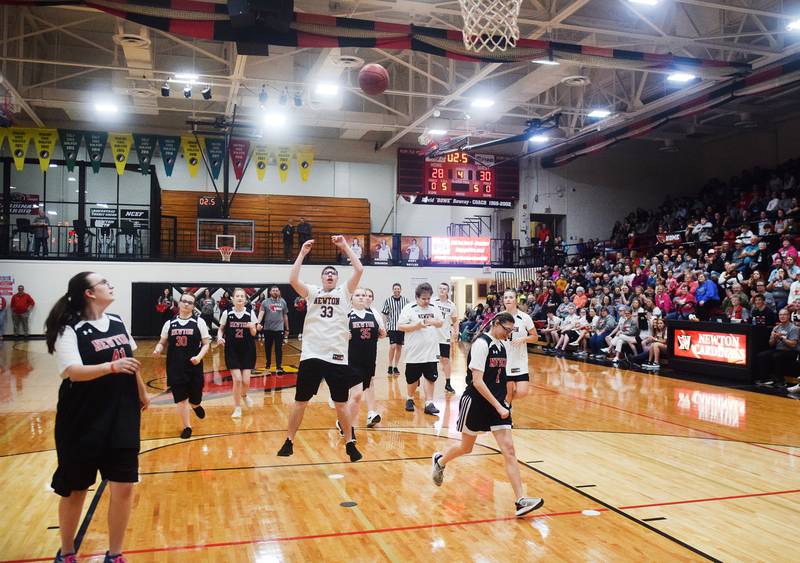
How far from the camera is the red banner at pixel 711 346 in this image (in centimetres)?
1284

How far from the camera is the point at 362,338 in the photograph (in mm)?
8180

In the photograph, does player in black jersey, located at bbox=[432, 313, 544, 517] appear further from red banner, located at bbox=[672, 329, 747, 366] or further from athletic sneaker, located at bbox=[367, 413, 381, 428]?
red banner, located at bbox=[672, 329, 747, 366]

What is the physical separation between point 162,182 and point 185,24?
19.0 metres

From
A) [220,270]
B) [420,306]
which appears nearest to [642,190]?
[220,270]

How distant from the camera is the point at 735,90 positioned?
1705 cm

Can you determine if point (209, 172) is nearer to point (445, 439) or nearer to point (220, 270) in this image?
point (220, 270)

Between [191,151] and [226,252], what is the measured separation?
408 cm

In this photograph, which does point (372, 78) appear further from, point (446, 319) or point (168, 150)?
point (168, 150)

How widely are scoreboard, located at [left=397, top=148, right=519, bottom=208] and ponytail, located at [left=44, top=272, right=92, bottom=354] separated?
19.8 m

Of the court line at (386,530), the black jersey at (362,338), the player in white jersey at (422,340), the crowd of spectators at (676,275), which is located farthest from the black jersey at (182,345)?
the crowd of spectators at (676,275)

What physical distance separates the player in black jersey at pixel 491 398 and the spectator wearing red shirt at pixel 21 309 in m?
20.8

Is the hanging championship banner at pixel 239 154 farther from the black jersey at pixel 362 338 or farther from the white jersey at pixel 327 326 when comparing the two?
the white jersey at pixel 327 326

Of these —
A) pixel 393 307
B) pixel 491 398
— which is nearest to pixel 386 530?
pixel 491 398

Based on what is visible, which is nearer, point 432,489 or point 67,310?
point 67,310
